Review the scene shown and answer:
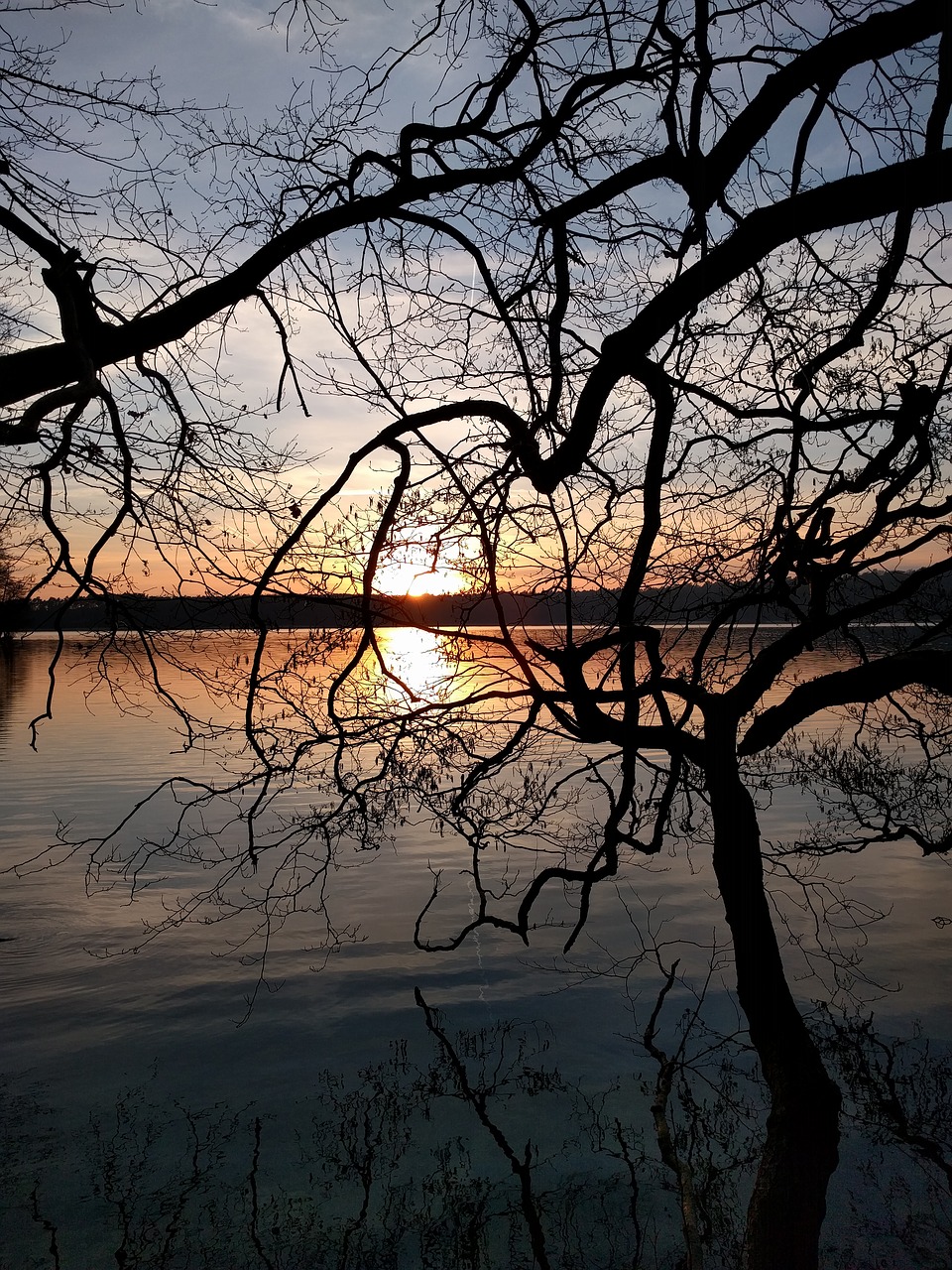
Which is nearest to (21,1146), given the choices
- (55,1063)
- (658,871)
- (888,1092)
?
(55,1063)

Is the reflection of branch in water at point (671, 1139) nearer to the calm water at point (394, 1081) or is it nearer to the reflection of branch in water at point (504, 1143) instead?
the calm water at point (394, 1081)

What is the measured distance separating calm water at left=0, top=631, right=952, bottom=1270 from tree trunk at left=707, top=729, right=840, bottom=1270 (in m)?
0.43

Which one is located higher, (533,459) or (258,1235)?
(533,459)

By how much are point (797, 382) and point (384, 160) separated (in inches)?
76.7

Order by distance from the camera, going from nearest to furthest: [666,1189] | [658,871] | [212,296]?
[212,296]
[666,1189]
[658,871]

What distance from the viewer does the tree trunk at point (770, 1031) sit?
163 inches

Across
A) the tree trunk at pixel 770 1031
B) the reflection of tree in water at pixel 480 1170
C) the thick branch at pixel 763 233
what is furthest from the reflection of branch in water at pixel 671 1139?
the thick branch at pixel 763 233

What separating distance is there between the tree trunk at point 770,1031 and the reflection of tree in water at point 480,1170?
14.5 inches

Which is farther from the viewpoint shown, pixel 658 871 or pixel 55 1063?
pixel 658 871

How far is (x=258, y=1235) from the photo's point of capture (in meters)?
4.59

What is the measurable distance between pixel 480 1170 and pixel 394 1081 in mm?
1140

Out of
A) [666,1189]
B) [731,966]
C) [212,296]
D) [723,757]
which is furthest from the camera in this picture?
[731,966]

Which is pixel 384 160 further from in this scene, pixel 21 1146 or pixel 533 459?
pixel 21 1146

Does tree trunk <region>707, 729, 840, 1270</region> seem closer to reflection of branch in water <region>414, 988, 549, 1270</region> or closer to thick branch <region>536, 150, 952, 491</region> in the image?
reflection of branch in water <region>414, 988, 549, 1270</region>
